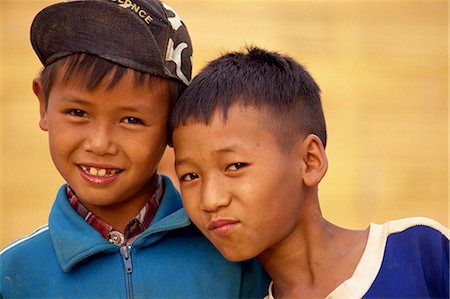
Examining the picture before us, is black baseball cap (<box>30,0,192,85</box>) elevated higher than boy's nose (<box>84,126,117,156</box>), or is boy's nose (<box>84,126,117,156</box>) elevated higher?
black baseball cap (<box>30,0,192,85</box>)

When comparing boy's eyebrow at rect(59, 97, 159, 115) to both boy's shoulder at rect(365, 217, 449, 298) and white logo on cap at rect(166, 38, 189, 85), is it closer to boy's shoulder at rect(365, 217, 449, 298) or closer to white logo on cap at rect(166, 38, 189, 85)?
white logo on cap at rect(166, 38, 189, 85)

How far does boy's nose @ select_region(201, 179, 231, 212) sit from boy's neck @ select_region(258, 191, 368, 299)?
286mm

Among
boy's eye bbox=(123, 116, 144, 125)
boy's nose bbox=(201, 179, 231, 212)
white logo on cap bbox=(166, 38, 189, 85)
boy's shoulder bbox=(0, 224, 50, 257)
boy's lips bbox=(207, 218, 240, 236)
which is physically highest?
white logo on cap bbox=(166, 38, 189, 85)

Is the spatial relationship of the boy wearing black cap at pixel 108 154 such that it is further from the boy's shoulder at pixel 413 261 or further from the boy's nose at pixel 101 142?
the boy's shoulder at pixel 413 261

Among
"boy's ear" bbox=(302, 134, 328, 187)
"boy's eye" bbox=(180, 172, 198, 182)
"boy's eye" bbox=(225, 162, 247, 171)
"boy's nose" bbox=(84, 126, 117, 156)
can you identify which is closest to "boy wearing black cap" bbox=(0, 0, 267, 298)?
"boy's nose" bbox=(84, 126, 117, 156)

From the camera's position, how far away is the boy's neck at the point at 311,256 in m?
2.32

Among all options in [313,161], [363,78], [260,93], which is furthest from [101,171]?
[363,78]

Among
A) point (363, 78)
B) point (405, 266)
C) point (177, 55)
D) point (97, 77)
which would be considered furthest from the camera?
point (363, 78)

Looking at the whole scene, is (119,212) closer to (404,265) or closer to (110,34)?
(110,34)

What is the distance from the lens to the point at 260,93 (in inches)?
92.4

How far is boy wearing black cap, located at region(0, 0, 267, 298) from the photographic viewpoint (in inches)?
91.4

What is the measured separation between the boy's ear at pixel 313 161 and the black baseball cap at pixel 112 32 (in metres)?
0.46

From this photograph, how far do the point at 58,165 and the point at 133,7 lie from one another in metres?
0.53

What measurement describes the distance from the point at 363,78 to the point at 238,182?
303cm
